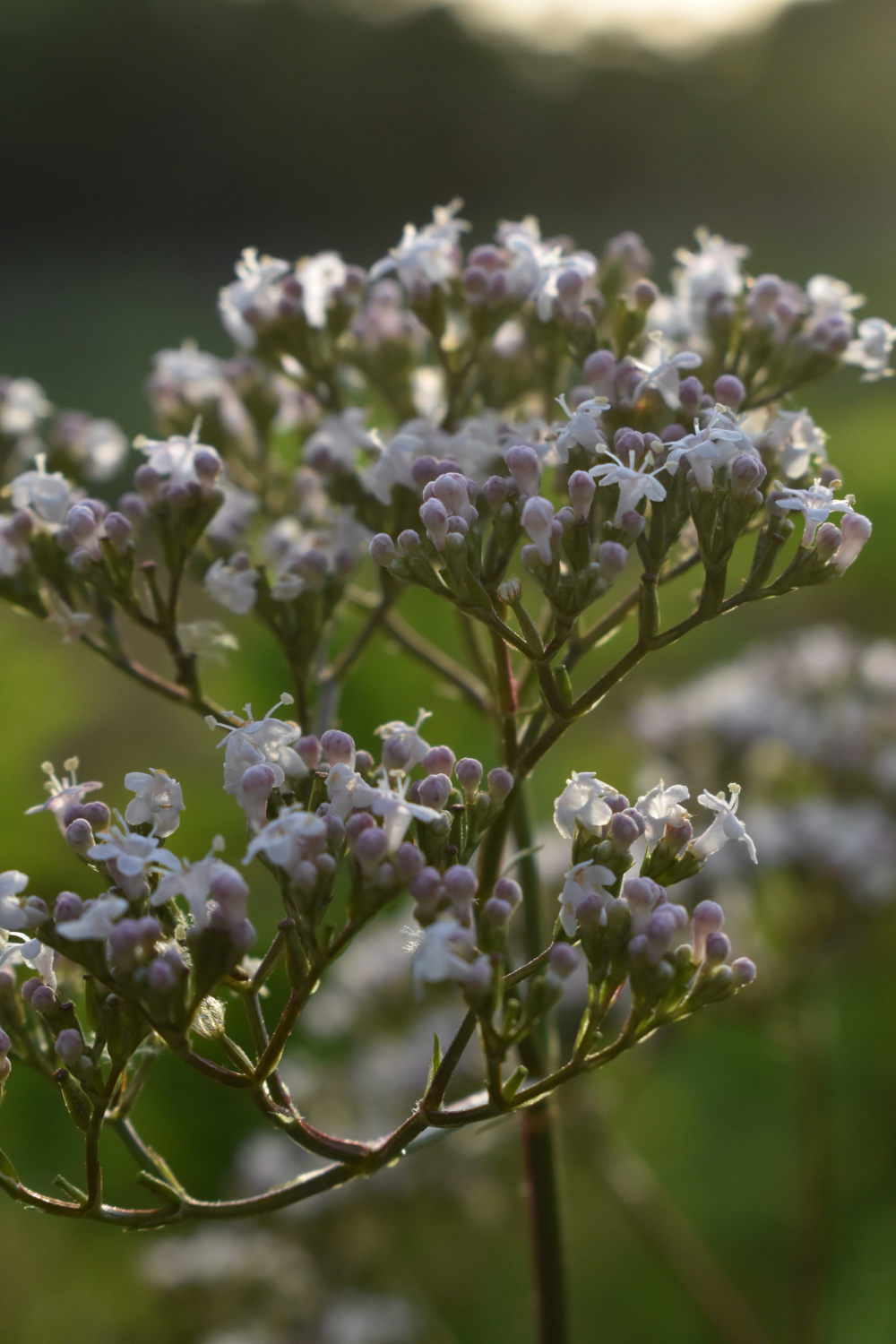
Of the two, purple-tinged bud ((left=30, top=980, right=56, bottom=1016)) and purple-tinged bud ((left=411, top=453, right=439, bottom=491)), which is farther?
purple-tinged bud ((left=411, top=453, right=439, bottom=491))

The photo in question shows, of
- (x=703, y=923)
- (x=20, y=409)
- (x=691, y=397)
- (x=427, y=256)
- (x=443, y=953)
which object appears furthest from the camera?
(x=20, y=409)

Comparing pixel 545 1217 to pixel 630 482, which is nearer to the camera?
pixel 630 482

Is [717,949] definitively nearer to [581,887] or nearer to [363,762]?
[581,887]

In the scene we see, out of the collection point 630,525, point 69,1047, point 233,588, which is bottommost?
point 69,1047

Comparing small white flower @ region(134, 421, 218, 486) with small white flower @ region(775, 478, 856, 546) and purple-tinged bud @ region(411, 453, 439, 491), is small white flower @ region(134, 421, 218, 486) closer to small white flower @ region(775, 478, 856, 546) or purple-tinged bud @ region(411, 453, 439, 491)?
purple-tinged bud @ region(411, 453, 439, 491)

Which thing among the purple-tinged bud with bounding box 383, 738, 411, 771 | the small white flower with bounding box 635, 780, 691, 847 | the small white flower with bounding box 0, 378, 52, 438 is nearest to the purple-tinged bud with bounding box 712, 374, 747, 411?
the small white flower with bounding box 635, 780, 691, 847

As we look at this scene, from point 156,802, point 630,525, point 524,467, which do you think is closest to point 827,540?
point 630,525

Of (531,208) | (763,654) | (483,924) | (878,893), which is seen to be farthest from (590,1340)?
(531,208)
